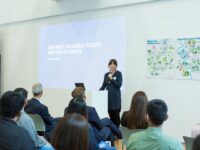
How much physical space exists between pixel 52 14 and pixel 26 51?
1347mm

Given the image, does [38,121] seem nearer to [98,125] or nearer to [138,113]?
[98,125]

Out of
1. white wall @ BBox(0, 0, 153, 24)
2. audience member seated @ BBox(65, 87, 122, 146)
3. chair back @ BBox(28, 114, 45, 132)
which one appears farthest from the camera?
white wall @ BBox(0, 0, 153, 24)

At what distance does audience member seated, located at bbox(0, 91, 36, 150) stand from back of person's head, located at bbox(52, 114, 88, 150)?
1.84 feet

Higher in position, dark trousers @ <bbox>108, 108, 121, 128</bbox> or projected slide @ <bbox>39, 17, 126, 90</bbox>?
projected slide @ <bbox>39, 17, 126, 90</bbox>

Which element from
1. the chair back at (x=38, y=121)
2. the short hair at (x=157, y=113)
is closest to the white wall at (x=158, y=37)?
the chair back at (x=38, y=121)

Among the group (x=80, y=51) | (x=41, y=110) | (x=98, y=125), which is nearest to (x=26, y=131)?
(x=98, y=125)

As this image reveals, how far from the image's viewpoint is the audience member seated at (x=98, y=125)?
3.46 metres

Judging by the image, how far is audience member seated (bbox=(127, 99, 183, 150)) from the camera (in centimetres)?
204

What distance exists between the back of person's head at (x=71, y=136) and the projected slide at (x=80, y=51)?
4639 mm

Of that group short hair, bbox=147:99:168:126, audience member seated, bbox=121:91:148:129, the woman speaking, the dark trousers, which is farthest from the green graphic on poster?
short hair, bbox=147:99:168:126

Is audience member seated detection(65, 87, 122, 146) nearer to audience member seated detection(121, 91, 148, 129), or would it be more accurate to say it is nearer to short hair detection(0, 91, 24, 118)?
audience member seated detection(121, 91, 148, 129)

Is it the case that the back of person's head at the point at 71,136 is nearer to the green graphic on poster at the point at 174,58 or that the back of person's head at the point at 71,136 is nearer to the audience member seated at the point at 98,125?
the audience member seated at the point at 98,125

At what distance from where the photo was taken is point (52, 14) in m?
7.53

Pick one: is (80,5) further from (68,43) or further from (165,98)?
(165,98)
